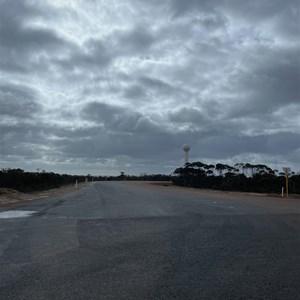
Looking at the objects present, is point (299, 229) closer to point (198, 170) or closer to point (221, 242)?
point (221, 242)

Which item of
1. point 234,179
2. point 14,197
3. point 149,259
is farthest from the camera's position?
point 234,179

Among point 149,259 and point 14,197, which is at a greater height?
point 14,197

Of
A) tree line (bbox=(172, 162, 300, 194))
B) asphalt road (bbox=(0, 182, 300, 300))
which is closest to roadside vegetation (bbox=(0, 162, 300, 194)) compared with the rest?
tree line (bbox=(172, 162, 300, 194))

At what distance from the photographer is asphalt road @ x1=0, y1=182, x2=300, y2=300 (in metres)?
6.89

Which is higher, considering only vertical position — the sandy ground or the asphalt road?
the sandy ground

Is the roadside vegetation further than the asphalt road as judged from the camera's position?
Yes

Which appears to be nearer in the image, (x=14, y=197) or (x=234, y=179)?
(x=14, y=197)

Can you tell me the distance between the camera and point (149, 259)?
922cm

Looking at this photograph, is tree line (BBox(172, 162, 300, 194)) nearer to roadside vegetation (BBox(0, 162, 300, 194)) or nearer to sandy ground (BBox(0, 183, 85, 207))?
roadside vegetation (BBox(0, 162, 300, 194))

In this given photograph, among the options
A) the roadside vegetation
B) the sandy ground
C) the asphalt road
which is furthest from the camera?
the roadside vegetation

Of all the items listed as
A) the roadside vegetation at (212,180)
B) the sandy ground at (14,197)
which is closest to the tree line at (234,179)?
the roadside vegetation at (212,180)

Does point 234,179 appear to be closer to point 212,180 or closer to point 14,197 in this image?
point 212,180

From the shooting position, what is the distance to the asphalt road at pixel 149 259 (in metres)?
6.89

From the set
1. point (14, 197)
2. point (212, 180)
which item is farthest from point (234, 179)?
point (14, 197)
